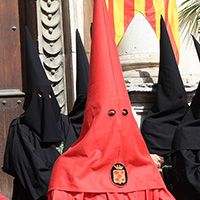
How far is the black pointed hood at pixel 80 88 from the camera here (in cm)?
420

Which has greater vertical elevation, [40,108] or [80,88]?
[80,88]

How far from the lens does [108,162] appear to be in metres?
2.52

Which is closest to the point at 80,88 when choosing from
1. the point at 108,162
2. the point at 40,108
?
the point at 40,108

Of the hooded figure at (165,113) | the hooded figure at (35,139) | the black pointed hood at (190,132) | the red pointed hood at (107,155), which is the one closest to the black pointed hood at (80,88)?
the hooded figure at (35,139)

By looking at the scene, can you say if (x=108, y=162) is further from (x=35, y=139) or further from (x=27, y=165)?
(x=35, y=139)

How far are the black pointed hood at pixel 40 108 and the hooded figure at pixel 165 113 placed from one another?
100cm

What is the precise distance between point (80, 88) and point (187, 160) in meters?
1.73

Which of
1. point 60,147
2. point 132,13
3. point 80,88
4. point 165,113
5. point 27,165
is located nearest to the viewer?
point 27,165

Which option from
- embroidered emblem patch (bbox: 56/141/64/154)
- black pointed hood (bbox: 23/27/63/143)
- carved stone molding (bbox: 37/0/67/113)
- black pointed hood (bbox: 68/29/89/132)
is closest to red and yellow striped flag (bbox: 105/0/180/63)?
black pointed hood (bbox: 68/29/89/132)

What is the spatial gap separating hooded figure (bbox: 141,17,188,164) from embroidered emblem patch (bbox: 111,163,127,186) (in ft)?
5.27

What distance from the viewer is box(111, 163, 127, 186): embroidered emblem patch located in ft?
8.18

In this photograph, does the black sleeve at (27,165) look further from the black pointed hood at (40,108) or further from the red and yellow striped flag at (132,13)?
the red and yellow striped flag at (132,13)

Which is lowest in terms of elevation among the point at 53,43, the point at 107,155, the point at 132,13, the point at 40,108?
the point at 107,155

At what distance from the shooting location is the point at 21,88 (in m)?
4.96
